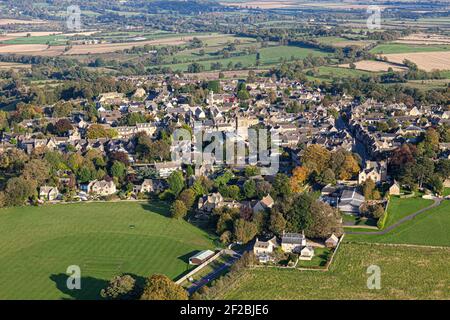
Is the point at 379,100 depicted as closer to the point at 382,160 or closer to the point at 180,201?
the point at 382,160

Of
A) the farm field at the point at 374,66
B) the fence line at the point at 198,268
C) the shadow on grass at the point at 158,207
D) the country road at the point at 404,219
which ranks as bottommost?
the shadow on grass at the point at 158,207

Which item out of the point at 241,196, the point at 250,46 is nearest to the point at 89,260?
the point at 241,196

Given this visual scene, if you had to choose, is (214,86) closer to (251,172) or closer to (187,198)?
(251,172)

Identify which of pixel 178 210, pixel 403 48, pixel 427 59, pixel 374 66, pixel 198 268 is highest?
pixel 403 48

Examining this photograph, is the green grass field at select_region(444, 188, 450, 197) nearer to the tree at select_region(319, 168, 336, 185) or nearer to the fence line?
the tree at select_region(319, 168, 336, 185)

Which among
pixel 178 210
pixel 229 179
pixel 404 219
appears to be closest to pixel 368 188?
pixel 404 219

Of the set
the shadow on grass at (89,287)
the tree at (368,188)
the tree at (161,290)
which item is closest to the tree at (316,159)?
the tree at (368,188)

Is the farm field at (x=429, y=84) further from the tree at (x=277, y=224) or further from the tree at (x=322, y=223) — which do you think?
the tree at (x=277, y=224)

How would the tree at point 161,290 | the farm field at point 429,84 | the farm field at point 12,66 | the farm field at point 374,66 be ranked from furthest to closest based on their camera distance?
the farm field at point 12,66 < the farm field at point 374,66 < the farm field at point 429,84 < the tree at point 161,290
